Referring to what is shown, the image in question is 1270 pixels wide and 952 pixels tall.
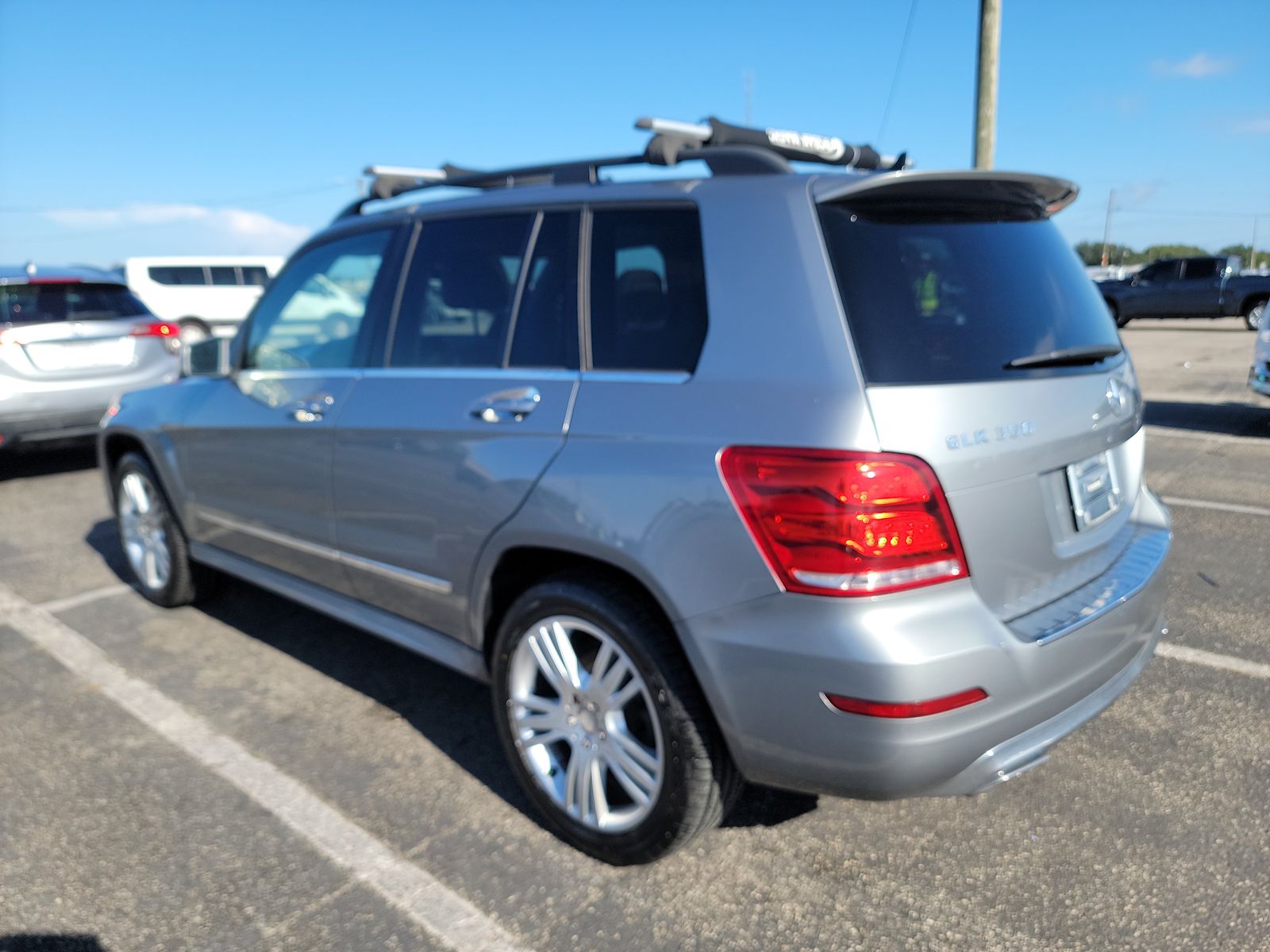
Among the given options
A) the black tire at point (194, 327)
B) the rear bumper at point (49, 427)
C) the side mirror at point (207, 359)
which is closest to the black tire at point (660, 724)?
the side mirror at point (207, 359)

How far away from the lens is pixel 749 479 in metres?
2.09

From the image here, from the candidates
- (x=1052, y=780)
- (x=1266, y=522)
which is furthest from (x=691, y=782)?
(x=1266, y=522)

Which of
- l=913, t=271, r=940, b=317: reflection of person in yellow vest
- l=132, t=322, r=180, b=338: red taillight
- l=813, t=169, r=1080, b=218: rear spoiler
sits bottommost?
l=132, t=322, r=180, b=338: red taillight

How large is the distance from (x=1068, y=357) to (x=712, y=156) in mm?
1023

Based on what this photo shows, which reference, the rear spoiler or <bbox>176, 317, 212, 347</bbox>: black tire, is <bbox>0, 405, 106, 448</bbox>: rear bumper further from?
<bbox>176, 317, 212, 347</bbox>: black tire

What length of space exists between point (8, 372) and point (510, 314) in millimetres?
6153

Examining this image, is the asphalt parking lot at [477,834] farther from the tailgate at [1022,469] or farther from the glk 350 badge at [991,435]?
the glk 350 badge at [991,435]

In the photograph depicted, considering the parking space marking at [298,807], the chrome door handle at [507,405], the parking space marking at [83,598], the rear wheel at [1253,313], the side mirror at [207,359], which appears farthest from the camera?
the rear wheel at [1253,313]

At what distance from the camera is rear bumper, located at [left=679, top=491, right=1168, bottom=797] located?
78.5 inches

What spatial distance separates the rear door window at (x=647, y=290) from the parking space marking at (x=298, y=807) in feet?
4.60

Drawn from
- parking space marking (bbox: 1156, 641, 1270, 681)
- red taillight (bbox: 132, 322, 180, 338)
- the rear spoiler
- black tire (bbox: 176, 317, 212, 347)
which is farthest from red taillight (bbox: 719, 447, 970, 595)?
black tire (bbox: 176, 317, 212, 347)

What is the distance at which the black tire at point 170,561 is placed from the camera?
4449 millimetres

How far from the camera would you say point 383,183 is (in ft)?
12.4

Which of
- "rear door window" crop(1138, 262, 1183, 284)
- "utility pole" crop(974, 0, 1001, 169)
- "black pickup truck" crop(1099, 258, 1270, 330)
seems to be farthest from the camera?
"rear door window" crop(1138, 262, 1183, 284)
